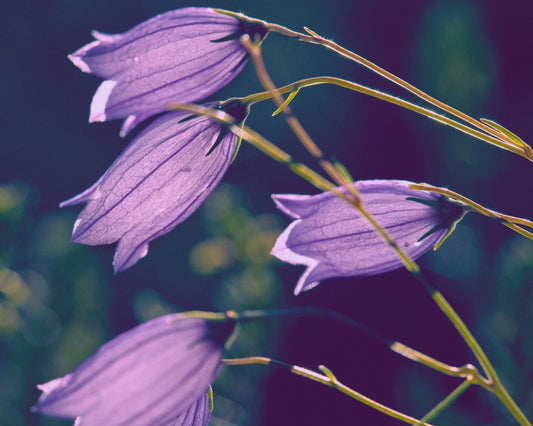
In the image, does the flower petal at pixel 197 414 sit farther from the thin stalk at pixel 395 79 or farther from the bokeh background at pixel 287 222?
the bokeh background at pixel 287 222

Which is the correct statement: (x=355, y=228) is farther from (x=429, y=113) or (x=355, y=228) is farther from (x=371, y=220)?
(x=371, y=220)

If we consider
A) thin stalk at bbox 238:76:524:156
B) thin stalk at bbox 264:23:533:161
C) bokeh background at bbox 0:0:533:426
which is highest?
thin stalk at bbox 264:23:533:161

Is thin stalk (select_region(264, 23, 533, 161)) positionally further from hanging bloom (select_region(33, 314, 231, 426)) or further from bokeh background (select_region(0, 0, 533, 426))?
bokeh background (select_region(0, 0, 533, 426))

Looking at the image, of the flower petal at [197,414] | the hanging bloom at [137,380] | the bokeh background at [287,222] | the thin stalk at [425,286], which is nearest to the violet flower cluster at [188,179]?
the flower petal at [197,414]

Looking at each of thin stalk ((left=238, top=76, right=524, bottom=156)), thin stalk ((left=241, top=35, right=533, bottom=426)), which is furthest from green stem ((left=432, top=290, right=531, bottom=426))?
thin stalk ((left=238, top=76, right=524, bottom=156))

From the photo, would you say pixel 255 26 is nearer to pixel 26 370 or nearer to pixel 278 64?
pixel 26 370

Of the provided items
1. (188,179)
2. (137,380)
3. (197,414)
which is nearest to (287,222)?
(188,179)

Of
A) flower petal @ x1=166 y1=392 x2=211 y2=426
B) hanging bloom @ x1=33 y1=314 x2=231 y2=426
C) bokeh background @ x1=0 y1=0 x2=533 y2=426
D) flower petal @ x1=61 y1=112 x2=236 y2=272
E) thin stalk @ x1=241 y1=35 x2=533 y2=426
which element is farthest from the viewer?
bokeh background @ x1=0 y1=0 x2=533 y2=426
